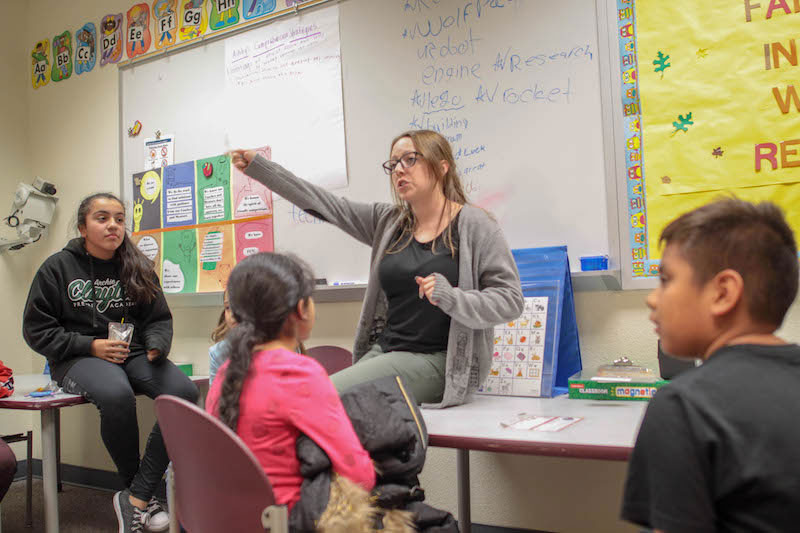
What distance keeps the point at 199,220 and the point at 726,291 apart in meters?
2.84

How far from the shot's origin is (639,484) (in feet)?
2.51

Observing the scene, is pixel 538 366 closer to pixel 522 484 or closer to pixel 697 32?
pixel 522 484

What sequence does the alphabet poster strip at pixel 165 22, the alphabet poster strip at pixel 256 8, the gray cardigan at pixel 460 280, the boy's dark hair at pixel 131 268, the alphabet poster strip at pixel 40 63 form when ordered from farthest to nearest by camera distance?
1. the alphabet poster strip at pixel 40 63
2. the alphabet poster strip at pixel 165 22
3. the alphabet poster strip at pixel 256 8
4. the boy's dark hair at pixel 131 268
5. the gray cardigan at pixel 460 280

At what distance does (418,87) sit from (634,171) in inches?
37.8

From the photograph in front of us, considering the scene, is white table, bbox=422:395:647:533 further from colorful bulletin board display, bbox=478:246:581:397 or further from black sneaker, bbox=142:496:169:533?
black sneaker, bbox=142:496:169:533

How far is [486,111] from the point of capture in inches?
96.3

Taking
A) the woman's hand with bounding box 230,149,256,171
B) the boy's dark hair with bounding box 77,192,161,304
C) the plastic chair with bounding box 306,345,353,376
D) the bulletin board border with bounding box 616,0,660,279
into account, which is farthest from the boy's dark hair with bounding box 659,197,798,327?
the boy's dark hair with bounding box 77,192,161,304

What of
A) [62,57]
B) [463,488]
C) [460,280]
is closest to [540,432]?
[460,280]

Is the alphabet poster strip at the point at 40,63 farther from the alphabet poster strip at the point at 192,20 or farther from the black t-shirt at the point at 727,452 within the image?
the black t-shirt at the point at 727,452

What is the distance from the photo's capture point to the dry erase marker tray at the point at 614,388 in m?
1.72

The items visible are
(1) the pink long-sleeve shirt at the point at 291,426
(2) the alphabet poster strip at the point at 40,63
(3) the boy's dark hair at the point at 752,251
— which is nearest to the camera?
(3) the boy's dark hair at the point at 752,251

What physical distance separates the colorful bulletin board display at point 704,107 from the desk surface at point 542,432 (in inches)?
27.6

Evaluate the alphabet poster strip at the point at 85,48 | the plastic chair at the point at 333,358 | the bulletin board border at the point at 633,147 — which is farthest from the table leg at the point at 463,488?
the alphabet poster strip at the point at 85,48

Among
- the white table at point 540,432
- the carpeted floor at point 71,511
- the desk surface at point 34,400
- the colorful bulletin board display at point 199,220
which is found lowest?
the carpeted floor at point 71,511
